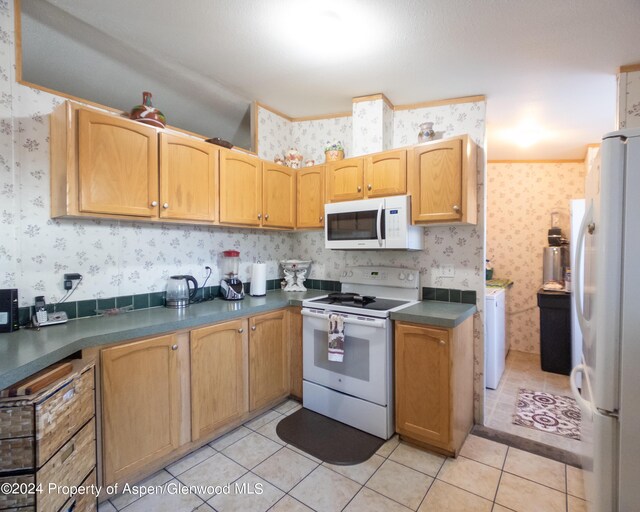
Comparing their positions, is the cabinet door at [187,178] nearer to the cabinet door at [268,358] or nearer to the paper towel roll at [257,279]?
the paper towel roll at [257,279]

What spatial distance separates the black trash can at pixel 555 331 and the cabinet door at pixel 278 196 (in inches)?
114

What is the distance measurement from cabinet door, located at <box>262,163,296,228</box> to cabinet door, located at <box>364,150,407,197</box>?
0.76 metres

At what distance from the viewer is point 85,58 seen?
2059 mm

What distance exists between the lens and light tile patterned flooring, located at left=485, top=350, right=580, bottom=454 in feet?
7.32

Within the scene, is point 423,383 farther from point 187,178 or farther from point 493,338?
point 187,178

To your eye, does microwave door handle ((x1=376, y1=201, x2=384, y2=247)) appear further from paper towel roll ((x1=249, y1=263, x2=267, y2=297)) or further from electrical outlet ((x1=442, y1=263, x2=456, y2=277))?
paper towel roll ((x1=249, y1=263, x2=267, y2=297))

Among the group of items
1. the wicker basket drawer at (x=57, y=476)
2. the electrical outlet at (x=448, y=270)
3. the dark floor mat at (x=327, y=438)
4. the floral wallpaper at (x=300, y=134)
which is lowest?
the dark floor mat at (x=327, y=438)

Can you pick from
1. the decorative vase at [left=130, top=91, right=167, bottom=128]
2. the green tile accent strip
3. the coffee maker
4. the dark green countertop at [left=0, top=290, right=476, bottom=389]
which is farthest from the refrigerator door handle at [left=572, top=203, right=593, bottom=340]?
the coffee maker

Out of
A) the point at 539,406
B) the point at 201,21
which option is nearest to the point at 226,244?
the point at 201,21

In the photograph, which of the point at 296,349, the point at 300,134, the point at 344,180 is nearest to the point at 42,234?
the point at 296,349

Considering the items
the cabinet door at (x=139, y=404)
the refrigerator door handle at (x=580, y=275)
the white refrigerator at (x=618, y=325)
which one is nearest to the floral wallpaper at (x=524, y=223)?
the refrigerator door handle at (x=580, y=275)

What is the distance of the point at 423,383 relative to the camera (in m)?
2.03

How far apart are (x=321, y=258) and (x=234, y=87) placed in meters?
Answer: 1.68

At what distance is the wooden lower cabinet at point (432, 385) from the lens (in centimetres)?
194
